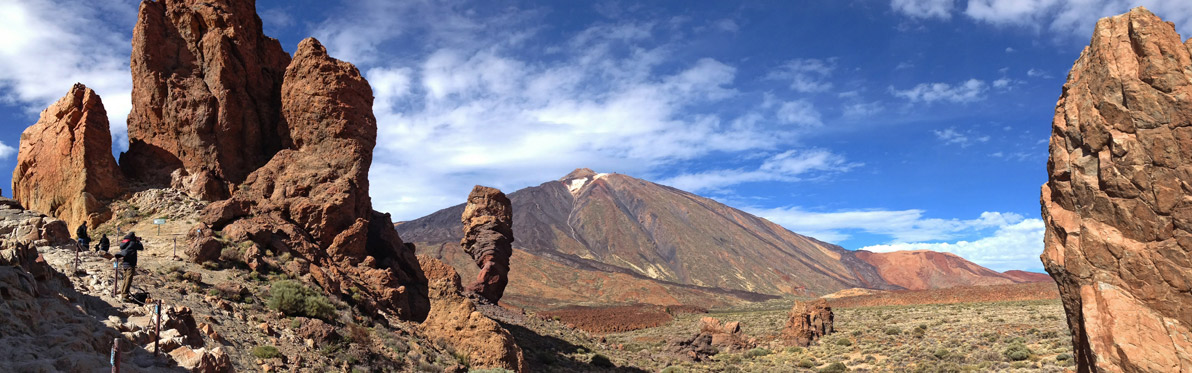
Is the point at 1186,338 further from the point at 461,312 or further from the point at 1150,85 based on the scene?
the point at 461,312

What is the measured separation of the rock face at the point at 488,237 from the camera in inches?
1484

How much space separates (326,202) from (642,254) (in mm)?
137581

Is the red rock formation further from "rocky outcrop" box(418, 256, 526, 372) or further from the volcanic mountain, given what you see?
"rocky outcrop" box(418, 256, 526, 372)

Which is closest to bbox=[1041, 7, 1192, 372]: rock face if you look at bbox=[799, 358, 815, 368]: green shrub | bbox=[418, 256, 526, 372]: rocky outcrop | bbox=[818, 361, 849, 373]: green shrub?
bbox=[418, 256, 526, 372]: rocky outcrop

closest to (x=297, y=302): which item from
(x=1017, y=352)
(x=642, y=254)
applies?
(x=1017, y=352)

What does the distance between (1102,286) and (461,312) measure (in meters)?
14.8

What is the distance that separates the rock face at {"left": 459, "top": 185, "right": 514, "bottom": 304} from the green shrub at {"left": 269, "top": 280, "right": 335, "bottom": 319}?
2376 centimetres

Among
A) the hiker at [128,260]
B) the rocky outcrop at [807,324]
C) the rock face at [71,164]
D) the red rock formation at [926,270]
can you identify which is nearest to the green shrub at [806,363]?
the rocky outcrop at [807,324]

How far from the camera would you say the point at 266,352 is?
34.1ft

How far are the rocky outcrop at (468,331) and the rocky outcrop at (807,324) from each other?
64.8 feet

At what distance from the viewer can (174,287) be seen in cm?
1185

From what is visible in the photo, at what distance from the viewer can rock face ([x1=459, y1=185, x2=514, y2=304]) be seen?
3769 centimetres

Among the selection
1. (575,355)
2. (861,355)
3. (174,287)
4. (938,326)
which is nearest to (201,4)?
A: (174,287)

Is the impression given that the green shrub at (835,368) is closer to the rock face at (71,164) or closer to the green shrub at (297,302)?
the green shrub at (297,302)
